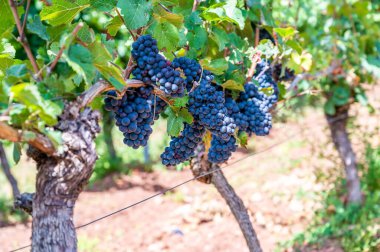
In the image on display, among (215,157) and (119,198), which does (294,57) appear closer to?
(215,157)

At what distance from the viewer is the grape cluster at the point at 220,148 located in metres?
2.48

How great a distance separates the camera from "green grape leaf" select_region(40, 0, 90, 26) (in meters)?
1.87

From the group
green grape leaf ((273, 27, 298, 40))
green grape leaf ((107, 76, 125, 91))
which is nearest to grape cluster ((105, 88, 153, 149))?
green grape leaf ((107, 76, 125, 91))

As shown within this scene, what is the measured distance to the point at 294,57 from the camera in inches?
122

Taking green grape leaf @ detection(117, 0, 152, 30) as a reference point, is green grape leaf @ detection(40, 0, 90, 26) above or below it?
above

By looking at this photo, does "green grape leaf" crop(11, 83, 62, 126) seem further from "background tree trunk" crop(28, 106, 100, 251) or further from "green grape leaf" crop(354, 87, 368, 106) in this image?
"green grape leaf" crop(354, 87, 368, 106)

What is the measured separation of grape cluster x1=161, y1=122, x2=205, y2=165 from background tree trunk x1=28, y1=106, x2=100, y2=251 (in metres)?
0.34

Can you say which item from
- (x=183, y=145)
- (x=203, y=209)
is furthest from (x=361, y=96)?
(x=183, y=145)

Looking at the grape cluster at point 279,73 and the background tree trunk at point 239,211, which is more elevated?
the grape cluster at point 279,73

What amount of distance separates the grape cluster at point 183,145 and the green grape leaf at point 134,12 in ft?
1.86

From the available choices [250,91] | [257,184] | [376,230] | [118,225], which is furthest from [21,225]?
[250,91]

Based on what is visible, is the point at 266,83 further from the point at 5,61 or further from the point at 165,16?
the point at 5,61

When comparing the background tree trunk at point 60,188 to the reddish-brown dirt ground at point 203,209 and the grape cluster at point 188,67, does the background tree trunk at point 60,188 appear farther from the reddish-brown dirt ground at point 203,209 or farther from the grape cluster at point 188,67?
the reddish-brown dirt ground at point 203,209

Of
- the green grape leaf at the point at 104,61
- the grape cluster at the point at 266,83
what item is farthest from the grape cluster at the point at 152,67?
the grape cluster at the point at 266,83
